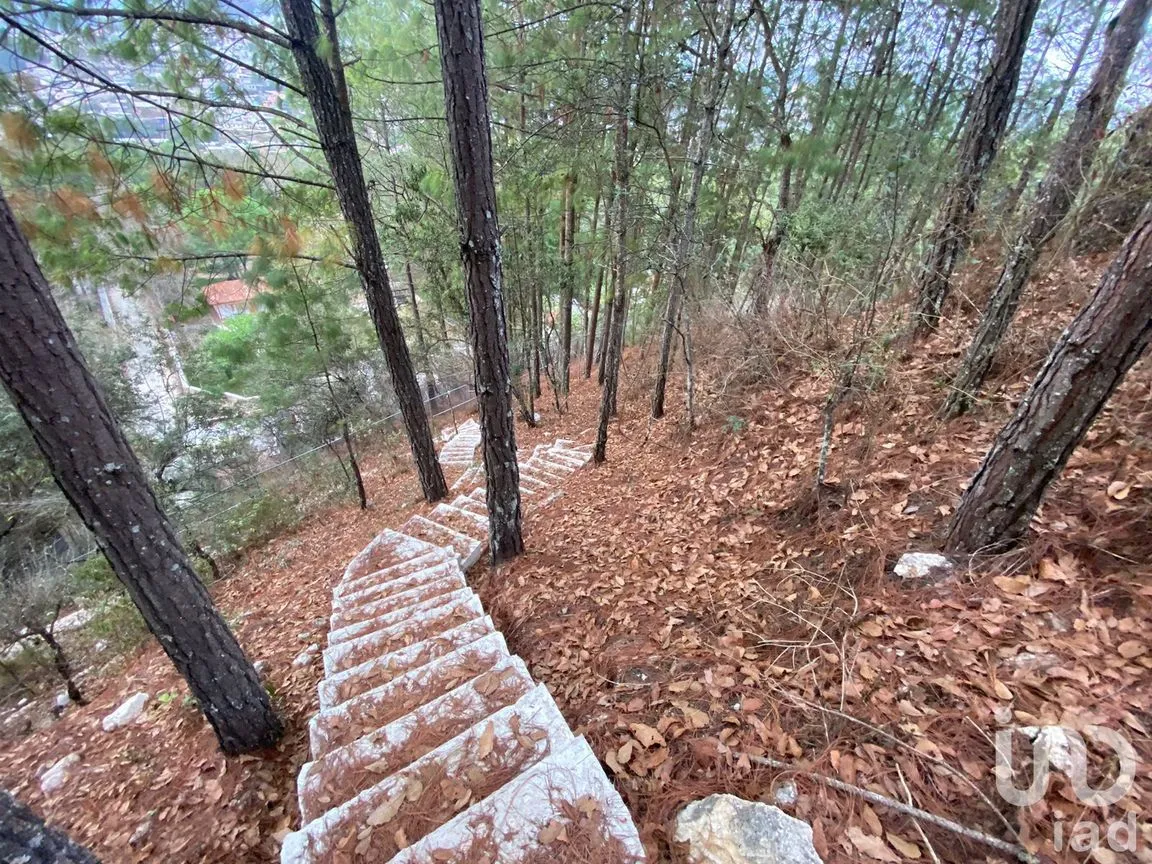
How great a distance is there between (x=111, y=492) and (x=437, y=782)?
193 centimetres

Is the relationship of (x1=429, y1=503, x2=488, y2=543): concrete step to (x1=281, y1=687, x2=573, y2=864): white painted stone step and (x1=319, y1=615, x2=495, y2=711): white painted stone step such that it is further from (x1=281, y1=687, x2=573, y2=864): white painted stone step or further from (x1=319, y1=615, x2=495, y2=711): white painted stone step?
(x1=281, y1=687, x2=573, y2=864): white painted stone step

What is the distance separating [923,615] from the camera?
214cm

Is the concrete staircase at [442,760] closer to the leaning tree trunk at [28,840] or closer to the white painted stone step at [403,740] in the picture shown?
the white painted stone step at [403,740]

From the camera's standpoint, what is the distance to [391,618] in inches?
125

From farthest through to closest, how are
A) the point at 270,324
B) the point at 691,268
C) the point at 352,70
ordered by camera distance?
1. the point at 270,324
2. the point at 691,268
3. the point at 352,70

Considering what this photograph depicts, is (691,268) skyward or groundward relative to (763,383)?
skyward

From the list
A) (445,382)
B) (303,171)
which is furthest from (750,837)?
(445,382)

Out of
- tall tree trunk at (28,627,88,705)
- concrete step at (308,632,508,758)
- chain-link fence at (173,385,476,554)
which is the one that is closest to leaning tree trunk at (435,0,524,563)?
concrete step at (308,632,508,758)

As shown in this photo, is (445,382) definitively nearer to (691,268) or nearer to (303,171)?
(303,171)

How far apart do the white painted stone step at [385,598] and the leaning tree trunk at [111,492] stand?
0.82 m

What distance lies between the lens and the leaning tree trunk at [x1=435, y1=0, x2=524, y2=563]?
8.03 feet

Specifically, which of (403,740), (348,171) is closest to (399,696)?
(403,740)

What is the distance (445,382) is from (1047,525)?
16.1 metres
